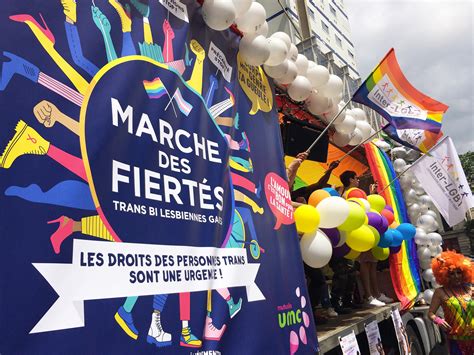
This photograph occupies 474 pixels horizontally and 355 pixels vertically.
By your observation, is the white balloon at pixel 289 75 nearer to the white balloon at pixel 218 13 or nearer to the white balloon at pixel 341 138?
the white balloon at pixel 218 13

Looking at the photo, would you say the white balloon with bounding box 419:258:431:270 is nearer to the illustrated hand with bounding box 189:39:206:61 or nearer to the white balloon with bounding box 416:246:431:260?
the white balloon with bounding box 416:246:431:260

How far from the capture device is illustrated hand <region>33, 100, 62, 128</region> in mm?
1432

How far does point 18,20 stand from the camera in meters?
1.44

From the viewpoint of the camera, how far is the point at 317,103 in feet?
13.6

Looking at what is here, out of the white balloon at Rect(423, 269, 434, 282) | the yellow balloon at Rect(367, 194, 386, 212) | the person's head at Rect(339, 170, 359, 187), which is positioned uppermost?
the person's head at Rect(339, 170, 359, 187)

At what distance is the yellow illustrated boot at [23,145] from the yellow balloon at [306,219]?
219 centimetres

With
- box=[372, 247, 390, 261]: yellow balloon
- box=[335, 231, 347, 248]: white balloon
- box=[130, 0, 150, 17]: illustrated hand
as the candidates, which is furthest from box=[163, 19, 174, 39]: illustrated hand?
box=[372, 247, 390, 261]: yellow balloon

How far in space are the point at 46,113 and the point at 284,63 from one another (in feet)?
8.16

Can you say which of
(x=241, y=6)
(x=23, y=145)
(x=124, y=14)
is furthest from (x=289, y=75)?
(x=23, y=145)

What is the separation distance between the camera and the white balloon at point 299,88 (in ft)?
12.2

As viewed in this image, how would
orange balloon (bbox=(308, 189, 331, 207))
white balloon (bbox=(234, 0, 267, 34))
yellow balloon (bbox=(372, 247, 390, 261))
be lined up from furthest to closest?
yellow balloon (bbox=(372, 247, 390, 261)) → orange balloon (bbox=(308, 189, 331, 207)) → white balloon (bbox=(234, 0, 267, 34))

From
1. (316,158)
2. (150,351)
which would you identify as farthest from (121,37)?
(316,158)

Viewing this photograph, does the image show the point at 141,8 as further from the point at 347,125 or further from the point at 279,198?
the point at 347,125

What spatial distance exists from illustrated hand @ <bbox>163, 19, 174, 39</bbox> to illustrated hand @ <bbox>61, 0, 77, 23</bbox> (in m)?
0.66
